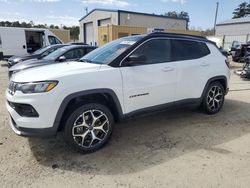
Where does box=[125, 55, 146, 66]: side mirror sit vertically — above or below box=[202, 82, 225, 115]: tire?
above

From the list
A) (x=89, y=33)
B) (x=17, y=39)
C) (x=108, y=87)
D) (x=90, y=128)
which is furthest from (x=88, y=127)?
(x=89, y=33)

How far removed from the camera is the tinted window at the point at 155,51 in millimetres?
3934

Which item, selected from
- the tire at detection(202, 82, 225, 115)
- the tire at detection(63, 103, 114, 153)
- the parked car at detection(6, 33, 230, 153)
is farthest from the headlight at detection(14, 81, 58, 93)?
the tire at detection(202, 82, 225, 115)

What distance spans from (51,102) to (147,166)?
1.55m

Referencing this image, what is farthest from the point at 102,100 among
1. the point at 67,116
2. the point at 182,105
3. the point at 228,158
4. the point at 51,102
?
the point at 228,158

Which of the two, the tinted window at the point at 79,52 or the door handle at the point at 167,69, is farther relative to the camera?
the tinted window at the point at 79,52

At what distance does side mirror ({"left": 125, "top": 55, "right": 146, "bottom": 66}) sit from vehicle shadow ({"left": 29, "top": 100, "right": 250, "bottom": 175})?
4.28ft

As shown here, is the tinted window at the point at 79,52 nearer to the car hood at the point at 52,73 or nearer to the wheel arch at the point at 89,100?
the car hood at the point at 52,73

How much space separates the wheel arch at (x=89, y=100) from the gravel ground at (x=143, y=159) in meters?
0.55

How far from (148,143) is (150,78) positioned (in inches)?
42.3

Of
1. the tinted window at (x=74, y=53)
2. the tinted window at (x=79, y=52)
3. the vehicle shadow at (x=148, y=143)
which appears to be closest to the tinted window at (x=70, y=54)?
the tinted window at (x=74, y=53)

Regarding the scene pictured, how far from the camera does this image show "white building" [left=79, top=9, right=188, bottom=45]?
2747cm

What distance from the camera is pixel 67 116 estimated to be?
3318 mm

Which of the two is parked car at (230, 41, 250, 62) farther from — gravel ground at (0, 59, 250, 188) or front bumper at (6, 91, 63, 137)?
front bumper at (6, 91, 63, 137)
